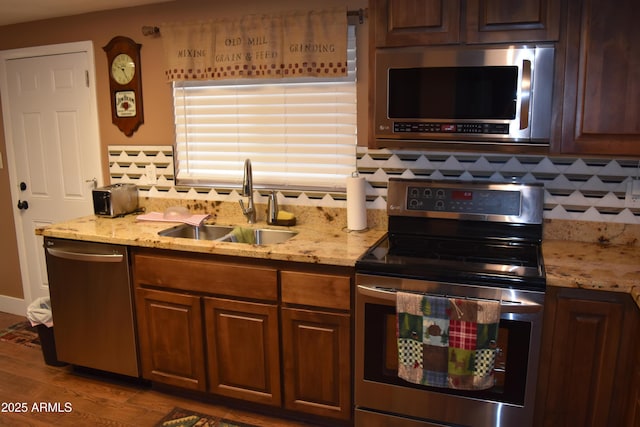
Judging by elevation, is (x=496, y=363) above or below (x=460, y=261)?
below

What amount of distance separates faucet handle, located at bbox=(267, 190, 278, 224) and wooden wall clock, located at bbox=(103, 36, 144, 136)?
42.4 inches

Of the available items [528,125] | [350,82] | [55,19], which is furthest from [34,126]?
[528,125]

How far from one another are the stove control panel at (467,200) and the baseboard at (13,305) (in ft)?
9.98

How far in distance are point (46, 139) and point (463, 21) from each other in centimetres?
298

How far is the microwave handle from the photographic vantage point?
2066 millimetres

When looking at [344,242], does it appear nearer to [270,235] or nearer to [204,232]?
[270,235]

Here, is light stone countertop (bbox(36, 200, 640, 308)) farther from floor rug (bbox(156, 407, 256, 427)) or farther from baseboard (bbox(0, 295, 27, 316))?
baseboard (bbox(0, 295, 27, 316))

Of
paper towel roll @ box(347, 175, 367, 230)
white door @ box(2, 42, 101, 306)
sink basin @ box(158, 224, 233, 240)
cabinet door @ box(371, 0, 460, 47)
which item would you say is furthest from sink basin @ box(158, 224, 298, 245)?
cabinet door @ box(371, 0, 460, 47)

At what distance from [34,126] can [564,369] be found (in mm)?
3654

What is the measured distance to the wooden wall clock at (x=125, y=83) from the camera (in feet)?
10.5

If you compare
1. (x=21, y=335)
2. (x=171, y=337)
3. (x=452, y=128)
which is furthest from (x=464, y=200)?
(x=21, y=335)

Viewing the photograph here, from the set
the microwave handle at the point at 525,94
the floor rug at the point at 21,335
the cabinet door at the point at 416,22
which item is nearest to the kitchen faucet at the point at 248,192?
the cabinet door at the point at 416,22

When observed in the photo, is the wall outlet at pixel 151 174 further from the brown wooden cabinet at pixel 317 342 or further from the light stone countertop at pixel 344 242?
the brown wooden cabinet at pixel 317 342

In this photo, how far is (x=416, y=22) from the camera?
86.6 inches
